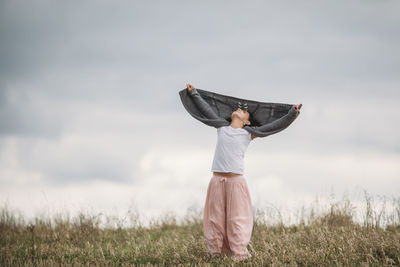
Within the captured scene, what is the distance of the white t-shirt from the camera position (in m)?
7.14

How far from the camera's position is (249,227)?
7.29 m

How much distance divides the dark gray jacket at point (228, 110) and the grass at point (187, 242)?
198cm

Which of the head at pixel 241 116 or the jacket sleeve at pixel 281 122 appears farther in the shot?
the head at pixel 241 116

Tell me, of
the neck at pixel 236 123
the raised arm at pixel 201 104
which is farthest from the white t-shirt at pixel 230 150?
the raised arm at pixel 201 104

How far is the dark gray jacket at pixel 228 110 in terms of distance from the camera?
7.46 meters

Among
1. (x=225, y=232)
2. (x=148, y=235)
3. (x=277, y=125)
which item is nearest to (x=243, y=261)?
(x=225, y=232)

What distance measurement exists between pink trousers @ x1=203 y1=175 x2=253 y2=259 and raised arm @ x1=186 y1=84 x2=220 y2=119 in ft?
3.29

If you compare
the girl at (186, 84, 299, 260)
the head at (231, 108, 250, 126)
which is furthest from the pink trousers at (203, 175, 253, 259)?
the head at (231, 108, 250, 126)

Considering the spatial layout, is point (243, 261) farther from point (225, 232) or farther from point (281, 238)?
point (281, 238)

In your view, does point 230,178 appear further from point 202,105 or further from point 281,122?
point 202,105

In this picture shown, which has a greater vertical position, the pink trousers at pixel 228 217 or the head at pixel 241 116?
the head at pixel 241 116

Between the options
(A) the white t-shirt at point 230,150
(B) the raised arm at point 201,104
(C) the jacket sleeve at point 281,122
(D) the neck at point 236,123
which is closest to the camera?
(A) the white t-shirt at point 230,150

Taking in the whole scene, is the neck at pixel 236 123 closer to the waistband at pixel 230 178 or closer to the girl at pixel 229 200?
the girl at pixel 229 200

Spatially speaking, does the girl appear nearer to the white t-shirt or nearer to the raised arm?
the white t-shirt
